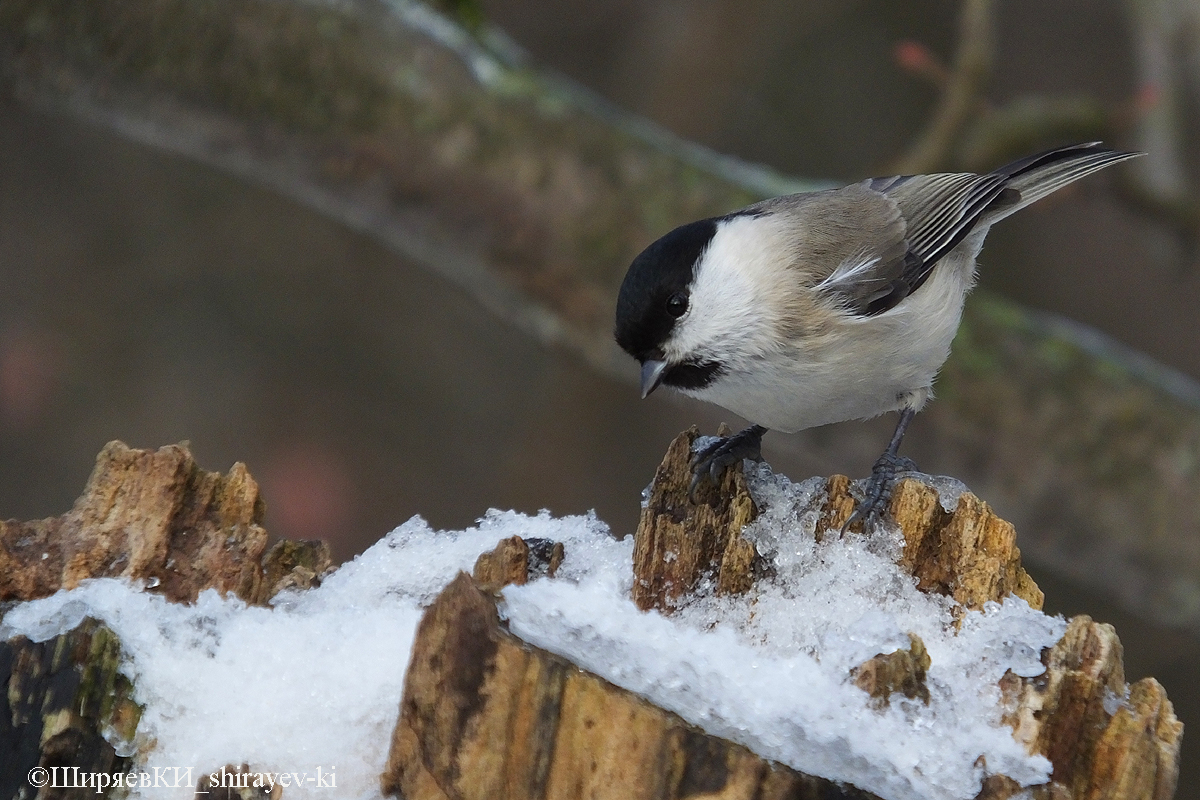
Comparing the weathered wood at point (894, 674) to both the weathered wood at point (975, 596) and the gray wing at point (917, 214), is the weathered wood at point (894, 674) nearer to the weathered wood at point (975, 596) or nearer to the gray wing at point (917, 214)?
the weathered wood at point (975, 596)

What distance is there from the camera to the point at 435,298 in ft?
17.0

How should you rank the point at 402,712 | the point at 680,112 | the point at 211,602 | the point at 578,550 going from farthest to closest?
the point at 680,112 < the point at 578,550 < the point at 211,602 < the point at 402,712

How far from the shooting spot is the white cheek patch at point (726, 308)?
2008mm

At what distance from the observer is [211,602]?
147 cm

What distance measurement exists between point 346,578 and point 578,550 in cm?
33

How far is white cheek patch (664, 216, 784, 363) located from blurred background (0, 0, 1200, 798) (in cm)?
186

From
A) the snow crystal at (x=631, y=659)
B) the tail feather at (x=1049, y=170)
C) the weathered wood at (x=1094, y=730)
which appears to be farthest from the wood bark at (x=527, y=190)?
the weathered wood at (x=1094, y=730)

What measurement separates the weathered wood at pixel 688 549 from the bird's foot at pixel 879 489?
0.15 m

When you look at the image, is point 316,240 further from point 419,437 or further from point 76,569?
point 76,569

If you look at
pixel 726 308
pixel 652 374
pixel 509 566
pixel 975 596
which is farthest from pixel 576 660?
pixel 726 308

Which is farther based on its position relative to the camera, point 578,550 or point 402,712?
point 578,550

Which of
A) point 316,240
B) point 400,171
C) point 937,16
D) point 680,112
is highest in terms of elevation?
point 937,16

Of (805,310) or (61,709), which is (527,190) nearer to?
(805,310)

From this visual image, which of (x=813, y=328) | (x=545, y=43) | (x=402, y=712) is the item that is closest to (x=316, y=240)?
(x=545, y=43)
